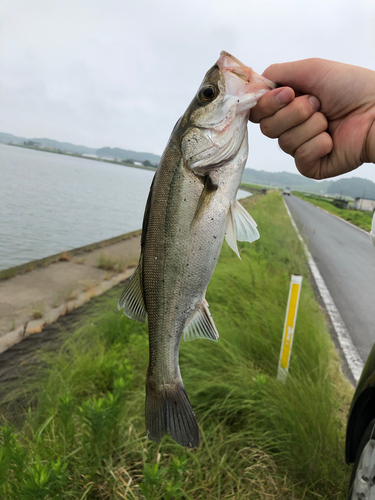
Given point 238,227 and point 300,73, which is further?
point 300,73

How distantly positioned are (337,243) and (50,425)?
47.0 feet

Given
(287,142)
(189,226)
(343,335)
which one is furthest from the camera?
(343,335)

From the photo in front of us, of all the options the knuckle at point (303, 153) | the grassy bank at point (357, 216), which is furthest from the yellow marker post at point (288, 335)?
the grassy bank at point (357, 216)

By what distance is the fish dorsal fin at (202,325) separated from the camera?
156cm

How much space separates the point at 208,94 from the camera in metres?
1.52

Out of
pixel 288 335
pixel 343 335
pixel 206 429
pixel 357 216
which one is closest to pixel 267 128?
pixel 288 335

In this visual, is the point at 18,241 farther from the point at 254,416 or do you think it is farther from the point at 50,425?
the point at 254,416

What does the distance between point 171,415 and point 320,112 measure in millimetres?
1764

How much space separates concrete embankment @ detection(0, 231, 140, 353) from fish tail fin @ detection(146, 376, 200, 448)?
461 cm

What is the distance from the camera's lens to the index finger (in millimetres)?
1620

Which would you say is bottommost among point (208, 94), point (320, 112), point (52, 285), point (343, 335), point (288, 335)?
point (52, 285)

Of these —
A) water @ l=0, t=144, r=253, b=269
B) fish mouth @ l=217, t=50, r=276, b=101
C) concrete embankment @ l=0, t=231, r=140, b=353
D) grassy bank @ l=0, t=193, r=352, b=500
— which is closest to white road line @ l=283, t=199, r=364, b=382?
grassy bank @ l=0, t=193, r=352, b=500

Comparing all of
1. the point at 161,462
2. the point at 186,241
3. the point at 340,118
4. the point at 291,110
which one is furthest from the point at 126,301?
the point at 161,462

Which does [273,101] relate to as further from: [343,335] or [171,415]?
[343,335]
